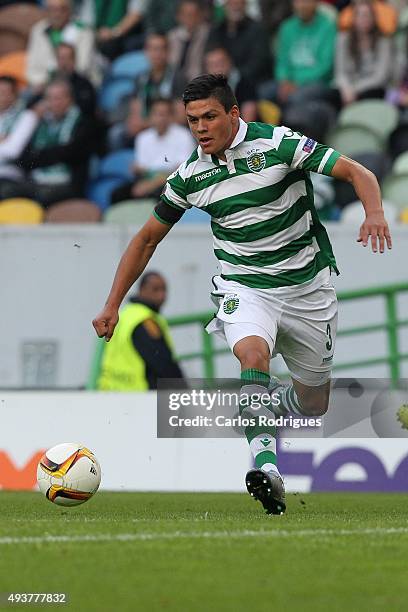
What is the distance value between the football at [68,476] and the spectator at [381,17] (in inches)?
382

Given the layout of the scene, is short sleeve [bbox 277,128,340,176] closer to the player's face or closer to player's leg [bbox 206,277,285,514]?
the player's face

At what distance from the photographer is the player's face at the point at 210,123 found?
7887mm

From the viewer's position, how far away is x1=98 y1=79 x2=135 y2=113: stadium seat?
58.0 ft

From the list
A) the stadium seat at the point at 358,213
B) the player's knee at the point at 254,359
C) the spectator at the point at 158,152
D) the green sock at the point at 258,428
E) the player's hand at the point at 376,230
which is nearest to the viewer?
the player's hand at the point at 376,230

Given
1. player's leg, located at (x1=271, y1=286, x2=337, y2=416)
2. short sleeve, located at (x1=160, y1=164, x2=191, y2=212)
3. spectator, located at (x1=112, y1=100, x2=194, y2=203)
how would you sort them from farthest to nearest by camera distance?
spectator, located at (x1=112, y1=100, x2=194, y2=203) < player's leg, located at (x1=271, y1=286, x2=337, y2=416) < short sleeve, located at (x1=160, y1=164, x2=191, y2=212)

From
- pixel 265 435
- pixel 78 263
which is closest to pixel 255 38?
pixel 78 263

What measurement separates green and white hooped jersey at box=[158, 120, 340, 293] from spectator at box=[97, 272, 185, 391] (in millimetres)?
4237

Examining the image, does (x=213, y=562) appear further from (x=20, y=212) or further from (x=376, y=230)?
(x=20, y=212)

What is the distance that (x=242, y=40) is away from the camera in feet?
55.4

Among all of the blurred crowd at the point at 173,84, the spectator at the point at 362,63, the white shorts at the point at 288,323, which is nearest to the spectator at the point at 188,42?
the blurred crowd at the point at 173,84

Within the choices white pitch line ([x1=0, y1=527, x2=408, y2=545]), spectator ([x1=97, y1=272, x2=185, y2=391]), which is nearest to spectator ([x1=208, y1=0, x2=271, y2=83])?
spectator ([x1=97, y1=272, x2=185, y2=391])

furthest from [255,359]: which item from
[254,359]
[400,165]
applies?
[400,165]

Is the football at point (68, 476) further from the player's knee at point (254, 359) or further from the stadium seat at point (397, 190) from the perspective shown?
the stadium seat at point (397, 190)

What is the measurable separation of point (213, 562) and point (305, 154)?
321 cm
